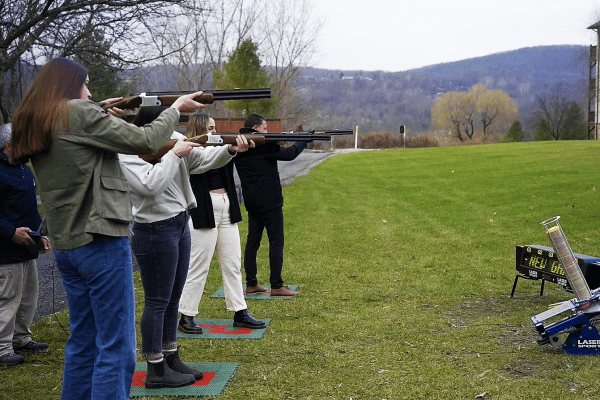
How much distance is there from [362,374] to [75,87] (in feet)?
9.99

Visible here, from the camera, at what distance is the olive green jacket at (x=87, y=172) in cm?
292

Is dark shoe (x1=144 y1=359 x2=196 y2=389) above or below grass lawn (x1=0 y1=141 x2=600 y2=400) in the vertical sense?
above

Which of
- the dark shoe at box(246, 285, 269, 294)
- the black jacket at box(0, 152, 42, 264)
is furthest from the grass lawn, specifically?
the black jacket at box(0, 152, 42, 264)

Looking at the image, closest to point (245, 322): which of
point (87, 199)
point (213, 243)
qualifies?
point (213, 243)

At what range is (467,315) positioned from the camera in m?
6.60

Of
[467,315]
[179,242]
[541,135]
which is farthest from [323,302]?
[541,135]

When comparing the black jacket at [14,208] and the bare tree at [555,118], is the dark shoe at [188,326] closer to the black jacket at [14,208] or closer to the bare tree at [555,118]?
the black jacket at [14,208]

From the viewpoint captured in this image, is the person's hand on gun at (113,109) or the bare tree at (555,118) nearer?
the person's hand on gun at (113,109)

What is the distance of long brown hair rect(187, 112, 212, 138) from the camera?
17.7 feet

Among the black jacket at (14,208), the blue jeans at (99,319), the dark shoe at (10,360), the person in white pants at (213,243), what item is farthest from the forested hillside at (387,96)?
the blue jeans at (99,319)

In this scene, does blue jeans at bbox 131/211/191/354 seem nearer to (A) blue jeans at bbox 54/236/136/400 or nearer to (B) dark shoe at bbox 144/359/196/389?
(B) dark shoe at bbox 144/359/196/389

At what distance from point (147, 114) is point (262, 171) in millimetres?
3388

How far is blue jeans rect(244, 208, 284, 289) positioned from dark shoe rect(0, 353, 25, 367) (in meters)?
3.00

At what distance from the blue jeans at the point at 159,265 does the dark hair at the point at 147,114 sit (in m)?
0.70
